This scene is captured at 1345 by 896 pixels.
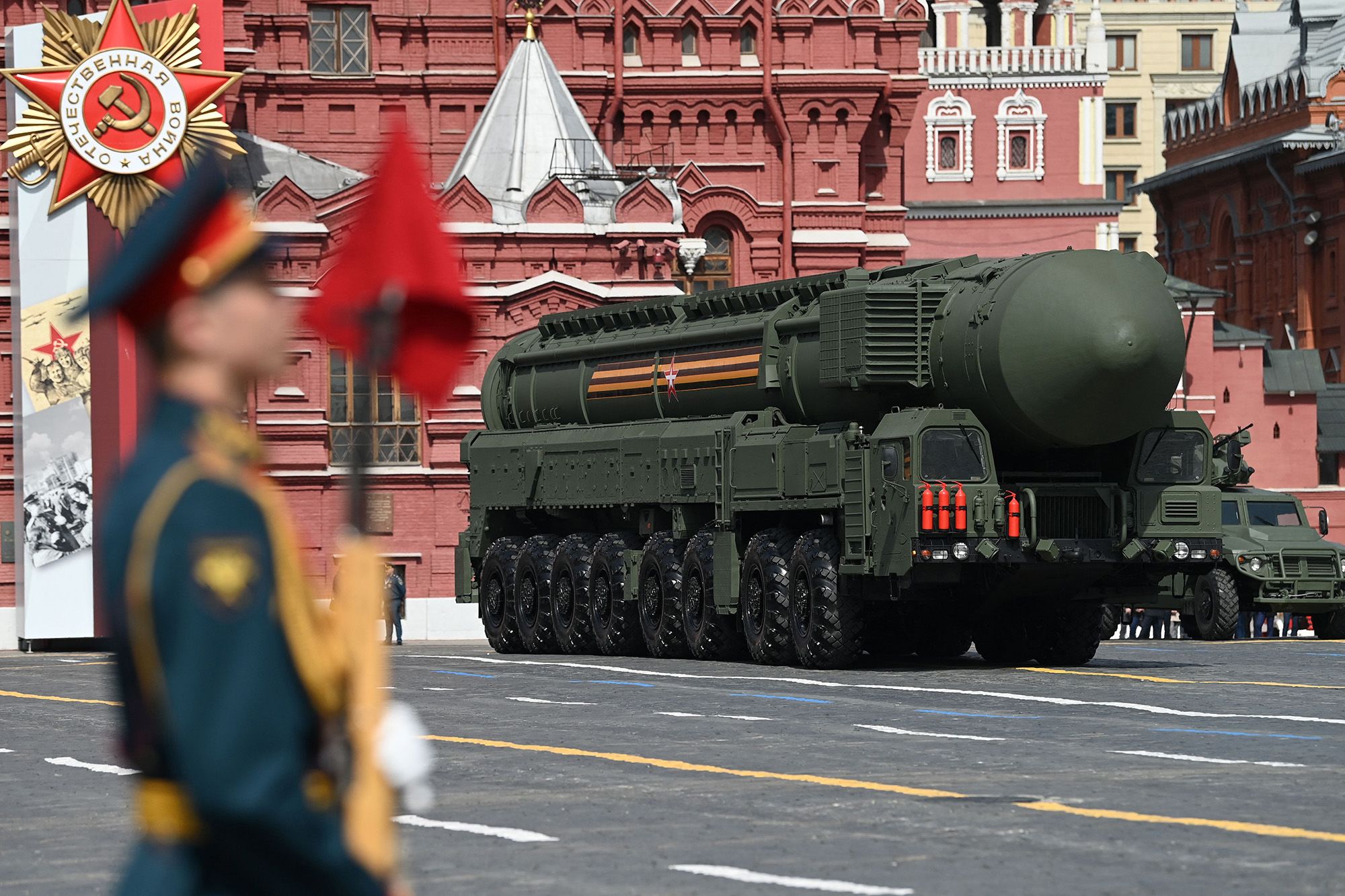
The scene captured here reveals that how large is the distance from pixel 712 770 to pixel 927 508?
427 inches

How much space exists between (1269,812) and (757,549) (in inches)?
644

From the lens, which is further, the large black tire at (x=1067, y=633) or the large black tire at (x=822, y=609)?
the large black tire at (x=1067, y=633)

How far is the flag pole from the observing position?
15.7 ft

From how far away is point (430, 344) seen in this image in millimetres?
5352

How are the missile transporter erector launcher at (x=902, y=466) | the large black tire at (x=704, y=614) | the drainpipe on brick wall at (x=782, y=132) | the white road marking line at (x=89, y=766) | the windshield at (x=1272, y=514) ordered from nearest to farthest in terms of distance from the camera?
the white road marking line at (x=89, y=766) < the missile transporter erector launcher at (x=902, y=466) < the large black tire at (x=704, y=614) < the windshield at (x=1272, y=514) < the drainpipe on brick wall at (x=782, y=132)

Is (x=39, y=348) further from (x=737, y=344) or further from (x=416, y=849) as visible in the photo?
(x=416, y=849)

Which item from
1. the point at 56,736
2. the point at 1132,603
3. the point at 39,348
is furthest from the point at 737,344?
the point at 39,348

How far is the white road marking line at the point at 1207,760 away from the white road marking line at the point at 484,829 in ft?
16.4

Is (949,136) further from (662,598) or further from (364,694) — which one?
(364,694)

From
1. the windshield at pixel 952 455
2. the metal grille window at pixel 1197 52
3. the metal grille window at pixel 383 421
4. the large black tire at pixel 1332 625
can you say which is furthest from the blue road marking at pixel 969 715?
the metal grille window at pixel 1197 52

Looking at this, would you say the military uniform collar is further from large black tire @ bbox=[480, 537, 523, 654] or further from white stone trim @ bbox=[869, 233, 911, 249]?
white stone trim @ bbox=[869, 233, 911, 249]

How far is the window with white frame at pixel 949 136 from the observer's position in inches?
3812

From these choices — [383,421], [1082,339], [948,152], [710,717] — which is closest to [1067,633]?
[1082,339]

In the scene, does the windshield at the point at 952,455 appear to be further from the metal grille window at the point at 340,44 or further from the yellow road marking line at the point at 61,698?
the metal grille window at the point at 340,44
